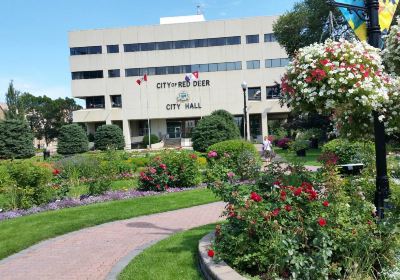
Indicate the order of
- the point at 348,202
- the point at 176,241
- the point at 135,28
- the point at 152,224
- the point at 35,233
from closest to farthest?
the point at 348,202 < the point at 176,241 < the point at 35,233 < the point at 152,224 < the point at 135,28

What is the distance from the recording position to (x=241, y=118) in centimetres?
5331

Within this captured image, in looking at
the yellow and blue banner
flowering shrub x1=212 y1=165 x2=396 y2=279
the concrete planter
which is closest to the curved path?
the concrete planter

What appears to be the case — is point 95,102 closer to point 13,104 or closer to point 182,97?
point 13,104

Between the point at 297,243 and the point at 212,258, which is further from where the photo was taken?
the point at 212,258

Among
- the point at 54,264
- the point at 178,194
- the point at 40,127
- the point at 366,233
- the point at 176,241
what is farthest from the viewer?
the point at 40,127

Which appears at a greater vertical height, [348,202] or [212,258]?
[348,202]

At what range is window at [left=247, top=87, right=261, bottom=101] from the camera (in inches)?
2005

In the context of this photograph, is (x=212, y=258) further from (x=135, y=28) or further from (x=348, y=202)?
(x=135, y=28)

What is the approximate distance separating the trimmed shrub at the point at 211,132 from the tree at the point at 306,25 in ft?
29.6

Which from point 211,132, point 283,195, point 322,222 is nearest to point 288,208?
point 283,195

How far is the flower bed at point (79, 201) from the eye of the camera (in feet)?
31.9

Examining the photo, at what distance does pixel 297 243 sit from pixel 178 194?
25.1ft

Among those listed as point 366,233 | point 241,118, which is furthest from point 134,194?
point 241,118

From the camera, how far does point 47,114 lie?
272 feet
